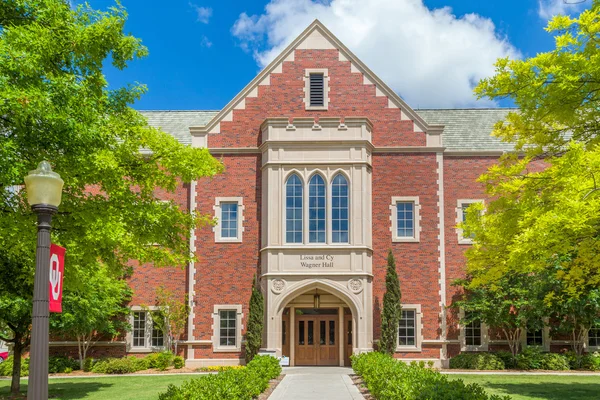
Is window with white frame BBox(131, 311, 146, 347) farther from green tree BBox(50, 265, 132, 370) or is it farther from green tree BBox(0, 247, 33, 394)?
green tree BBox(0, 247, 33, 394)

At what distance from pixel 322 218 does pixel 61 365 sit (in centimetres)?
1184

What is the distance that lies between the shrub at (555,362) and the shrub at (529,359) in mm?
182

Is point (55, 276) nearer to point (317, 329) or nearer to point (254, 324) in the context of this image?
point (254, 324)

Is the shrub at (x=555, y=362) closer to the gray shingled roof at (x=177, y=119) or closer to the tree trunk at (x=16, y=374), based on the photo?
the gray shingled roof at (x=177, y=119)

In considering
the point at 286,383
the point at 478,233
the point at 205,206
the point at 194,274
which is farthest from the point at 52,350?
the point at 478,233

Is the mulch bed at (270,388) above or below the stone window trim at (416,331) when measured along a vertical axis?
below

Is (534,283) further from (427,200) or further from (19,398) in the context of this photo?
(19,398)

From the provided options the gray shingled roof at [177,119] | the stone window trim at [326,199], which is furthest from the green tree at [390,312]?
the gray shingled roof at [177,119]

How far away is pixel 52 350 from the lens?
2833cm

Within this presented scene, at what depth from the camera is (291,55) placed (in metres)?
29.4

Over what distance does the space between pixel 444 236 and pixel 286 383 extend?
431 inches

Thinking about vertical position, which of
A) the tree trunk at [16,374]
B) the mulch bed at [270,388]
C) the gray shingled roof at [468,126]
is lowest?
the mulch bed at [270,388]

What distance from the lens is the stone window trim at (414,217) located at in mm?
28203

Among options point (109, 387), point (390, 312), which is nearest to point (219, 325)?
point (390, 312)
